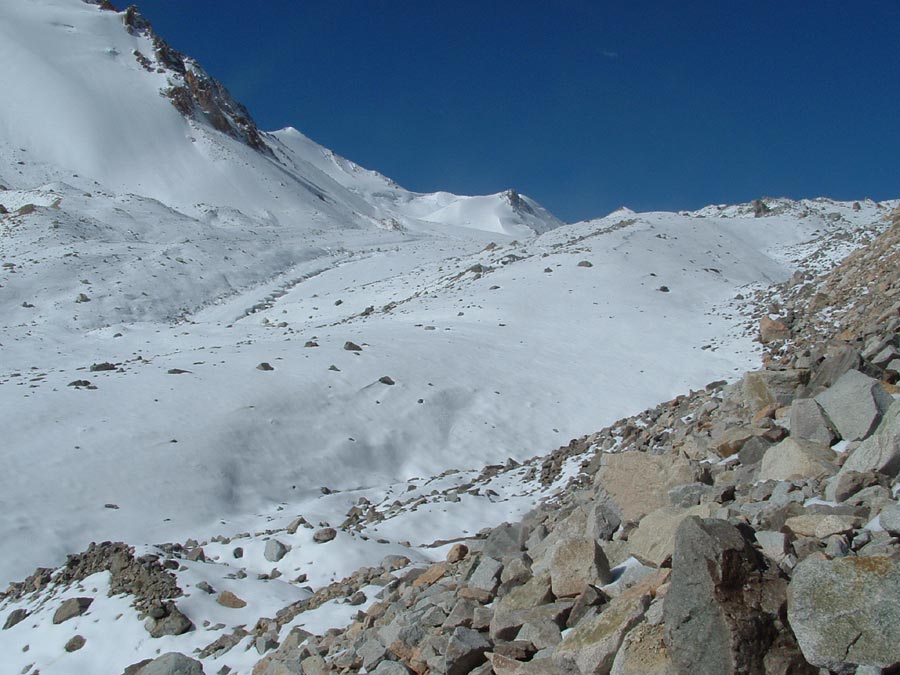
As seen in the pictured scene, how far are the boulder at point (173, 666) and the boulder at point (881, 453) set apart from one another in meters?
6.26

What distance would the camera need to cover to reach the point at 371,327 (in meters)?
25.0

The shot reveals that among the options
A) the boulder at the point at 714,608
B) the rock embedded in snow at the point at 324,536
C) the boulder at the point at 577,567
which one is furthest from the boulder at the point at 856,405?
the rock embedded in snow at the point at 324,536

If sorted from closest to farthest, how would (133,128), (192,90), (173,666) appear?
1. (173,666)
2. (133,128)
3. (192,90)

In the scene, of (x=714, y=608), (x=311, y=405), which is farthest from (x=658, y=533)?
(x=311, y=405)

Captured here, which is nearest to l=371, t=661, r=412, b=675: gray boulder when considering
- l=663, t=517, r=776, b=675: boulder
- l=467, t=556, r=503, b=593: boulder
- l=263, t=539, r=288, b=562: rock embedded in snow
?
l=467, t=556, r=503, b=593: boulder

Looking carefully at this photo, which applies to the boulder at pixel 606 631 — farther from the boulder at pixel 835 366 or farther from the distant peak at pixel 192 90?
the distant peak at pixel 192 90

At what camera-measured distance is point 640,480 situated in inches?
281

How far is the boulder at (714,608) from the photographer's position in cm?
400

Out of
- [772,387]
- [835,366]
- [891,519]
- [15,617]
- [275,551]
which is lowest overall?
[15,617]

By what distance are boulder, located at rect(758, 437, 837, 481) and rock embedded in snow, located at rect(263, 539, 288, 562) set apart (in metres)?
6.85

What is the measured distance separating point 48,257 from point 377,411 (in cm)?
2873

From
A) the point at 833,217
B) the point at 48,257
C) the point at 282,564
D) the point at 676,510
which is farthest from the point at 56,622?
the point at 833,217

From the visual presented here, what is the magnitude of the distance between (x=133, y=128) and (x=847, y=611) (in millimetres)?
95021

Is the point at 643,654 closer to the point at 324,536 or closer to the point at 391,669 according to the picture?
the point at 391,669
